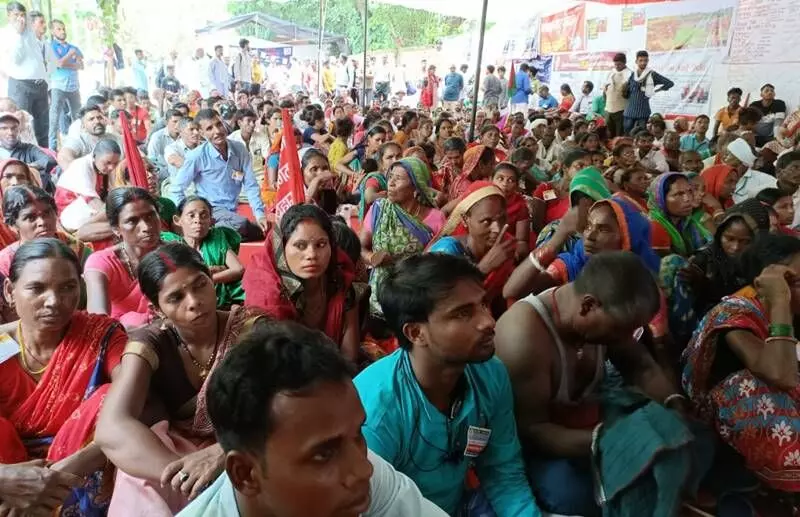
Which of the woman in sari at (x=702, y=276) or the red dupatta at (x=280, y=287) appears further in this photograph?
the woman in sari at (x=702, y=276)

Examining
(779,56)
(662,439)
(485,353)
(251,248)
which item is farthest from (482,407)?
(779,56)

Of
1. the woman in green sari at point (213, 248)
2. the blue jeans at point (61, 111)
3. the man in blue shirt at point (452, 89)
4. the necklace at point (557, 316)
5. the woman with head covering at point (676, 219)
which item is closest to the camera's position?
the necklace at point (557, 316)

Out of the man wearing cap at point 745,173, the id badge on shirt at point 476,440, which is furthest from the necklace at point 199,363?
the man wearing cap at point 745,173

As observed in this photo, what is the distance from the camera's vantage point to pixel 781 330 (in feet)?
6.33

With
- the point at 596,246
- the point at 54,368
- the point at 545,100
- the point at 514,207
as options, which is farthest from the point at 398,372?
the point at 545,100

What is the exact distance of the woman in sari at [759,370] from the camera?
189cm

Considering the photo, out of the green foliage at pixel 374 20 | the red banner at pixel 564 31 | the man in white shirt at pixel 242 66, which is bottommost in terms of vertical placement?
the man in white shirt at pixel 242 66

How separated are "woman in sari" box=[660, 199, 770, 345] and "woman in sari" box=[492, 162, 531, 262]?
3.80ft

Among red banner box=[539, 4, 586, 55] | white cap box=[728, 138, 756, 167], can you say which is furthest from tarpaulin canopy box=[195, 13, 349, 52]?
white cap box=[728, 138, 756, 167]

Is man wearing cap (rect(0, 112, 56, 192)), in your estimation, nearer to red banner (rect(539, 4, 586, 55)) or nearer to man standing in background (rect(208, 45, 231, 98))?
man standing in background (rect(208, 45, 231, 98))

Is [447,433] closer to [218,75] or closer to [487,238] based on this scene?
[487,238]

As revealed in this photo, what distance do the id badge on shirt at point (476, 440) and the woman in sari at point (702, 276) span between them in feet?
4.89

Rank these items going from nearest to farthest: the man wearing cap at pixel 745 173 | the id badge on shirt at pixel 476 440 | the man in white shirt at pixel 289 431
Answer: the man in white shirt at pixel 289 431 → the id badge on shirt at pixel 476 440 → the man wearing cap at pixel 745 173

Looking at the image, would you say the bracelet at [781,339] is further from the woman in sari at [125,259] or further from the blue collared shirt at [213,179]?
the blue collared shirt at [213,179]
